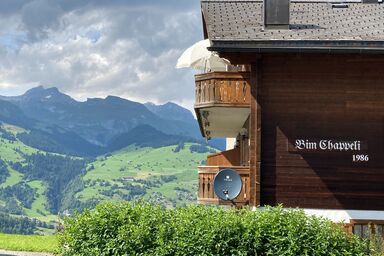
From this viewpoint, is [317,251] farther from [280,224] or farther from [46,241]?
[46,241]

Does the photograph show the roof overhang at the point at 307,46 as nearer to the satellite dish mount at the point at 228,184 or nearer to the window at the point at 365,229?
the satellite dish mount at the point at 228,184

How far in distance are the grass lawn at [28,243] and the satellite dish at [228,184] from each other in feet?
24.9

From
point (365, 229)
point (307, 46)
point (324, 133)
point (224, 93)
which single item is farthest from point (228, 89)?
point (365, 229)

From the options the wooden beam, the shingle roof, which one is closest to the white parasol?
the shingle roof

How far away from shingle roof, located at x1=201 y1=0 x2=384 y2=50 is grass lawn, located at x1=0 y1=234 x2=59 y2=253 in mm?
9608

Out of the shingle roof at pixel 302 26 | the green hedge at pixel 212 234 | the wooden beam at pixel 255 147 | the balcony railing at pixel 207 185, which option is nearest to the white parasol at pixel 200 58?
the shingle roof at pixel 302 26

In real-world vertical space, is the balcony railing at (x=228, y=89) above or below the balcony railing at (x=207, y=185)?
above

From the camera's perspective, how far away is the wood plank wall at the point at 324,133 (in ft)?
64.8

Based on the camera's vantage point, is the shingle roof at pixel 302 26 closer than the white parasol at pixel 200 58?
Yes

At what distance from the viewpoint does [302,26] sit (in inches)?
837

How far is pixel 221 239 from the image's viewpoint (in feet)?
50.0

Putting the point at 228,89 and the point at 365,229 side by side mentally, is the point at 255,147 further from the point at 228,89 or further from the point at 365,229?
the point at 365,229

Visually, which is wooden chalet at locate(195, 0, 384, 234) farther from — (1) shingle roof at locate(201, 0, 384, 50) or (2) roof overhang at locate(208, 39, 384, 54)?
(2) roof overhang at locate(208, 39, 384, 54)

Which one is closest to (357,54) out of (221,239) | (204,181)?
(204,181)
